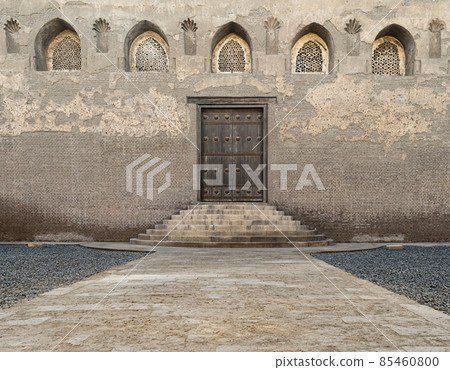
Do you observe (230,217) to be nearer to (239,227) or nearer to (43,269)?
(239,227)

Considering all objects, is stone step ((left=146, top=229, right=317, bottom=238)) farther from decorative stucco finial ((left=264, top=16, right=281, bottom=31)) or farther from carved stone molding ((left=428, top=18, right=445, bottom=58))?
carved stone molding ((left=428, top=18, right=445, bottom=58))

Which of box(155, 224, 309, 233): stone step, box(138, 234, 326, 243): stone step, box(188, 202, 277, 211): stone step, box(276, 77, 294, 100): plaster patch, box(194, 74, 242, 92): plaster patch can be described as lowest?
box(138, 234, 326, 243): stone step

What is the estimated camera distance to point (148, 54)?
10.0m

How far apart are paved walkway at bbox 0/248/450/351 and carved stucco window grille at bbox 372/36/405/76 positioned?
7.47 m

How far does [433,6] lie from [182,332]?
10.4 m

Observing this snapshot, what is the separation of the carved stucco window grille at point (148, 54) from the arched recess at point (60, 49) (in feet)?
4.57

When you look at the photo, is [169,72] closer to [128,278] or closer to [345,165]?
[345,165]

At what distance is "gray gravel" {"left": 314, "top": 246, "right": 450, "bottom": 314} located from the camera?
11.3 ft

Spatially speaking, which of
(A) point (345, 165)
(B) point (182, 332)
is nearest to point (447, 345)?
(B) point (182, 332)

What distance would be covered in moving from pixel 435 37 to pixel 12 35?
1031 centimetres

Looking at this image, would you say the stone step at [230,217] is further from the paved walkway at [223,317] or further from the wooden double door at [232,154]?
the paved walkway at [223,317]

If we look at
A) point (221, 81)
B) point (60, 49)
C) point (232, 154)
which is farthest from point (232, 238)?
point (60, 49)

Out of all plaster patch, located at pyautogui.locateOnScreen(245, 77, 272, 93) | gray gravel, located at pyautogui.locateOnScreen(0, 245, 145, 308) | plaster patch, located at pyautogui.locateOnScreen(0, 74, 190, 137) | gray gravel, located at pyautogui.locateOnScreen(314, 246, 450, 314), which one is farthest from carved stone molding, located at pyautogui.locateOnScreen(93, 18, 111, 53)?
gray gravel, located at pyautogui.locateOnScreen(314, 246, 450, 314)

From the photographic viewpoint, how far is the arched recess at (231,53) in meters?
9.95
